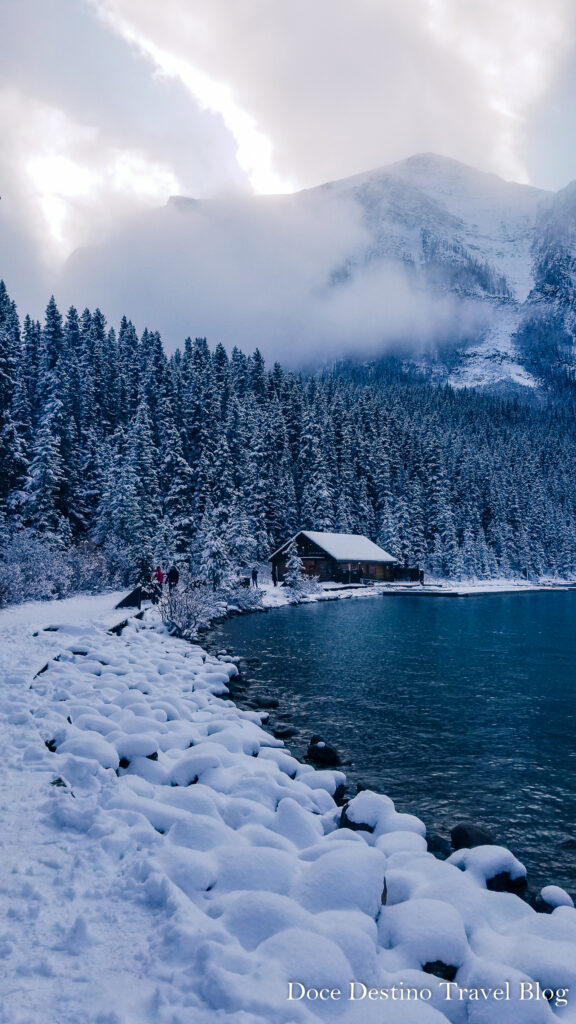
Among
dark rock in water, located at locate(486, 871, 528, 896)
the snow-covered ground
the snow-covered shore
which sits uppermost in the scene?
the snow-covered ground

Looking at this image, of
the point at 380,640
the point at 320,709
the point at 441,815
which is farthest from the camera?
the point at 380,640

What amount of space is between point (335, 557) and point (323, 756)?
46.4 meters

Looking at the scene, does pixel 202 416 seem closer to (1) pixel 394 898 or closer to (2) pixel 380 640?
(2) pixel 380 640

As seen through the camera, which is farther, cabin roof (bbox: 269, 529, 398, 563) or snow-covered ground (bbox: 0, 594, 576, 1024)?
cabin roof (bbox: 269, 529, 398, 563)

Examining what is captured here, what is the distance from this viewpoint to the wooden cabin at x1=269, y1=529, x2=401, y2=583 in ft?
186

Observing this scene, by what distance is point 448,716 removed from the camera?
12.3m

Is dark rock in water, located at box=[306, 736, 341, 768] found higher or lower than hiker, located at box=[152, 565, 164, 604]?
lower

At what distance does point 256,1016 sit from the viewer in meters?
2.92

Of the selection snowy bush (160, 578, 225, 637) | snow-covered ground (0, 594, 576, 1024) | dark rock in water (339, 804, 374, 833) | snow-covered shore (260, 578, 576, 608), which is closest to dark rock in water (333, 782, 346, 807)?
snow-covered ground (0, 594, 576, 1024)

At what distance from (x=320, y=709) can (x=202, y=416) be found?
5038 centimetres

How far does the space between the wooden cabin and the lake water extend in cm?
2947

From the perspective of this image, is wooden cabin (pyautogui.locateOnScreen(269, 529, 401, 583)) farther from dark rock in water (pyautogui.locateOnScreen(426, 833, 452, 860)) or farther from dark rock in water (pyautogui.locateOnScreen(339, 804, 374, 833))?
dark rock in water (pyautogui.locateOnScreen(339, 804, 374, 833))

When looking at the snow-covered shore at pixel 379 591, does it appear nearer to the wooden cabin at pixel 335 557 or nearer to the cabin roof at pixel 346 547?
the wooden cabin at pixel 335 557

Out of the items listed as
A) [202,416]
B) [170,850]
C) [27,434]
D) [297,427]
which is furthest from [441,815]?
[297,427]
